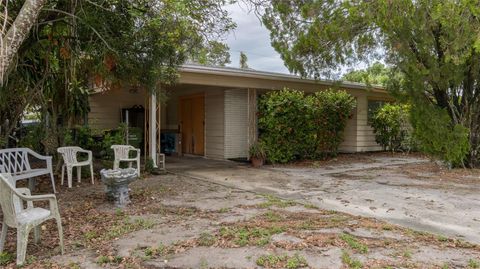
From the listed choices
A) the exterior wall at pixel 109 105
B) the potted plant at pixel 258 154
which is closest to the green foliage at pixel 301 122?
the potted plant at pixel 258 154

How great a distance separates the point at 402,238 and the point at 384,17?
4.72 metres

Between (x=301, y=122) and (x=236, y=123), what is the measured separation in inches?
88.8

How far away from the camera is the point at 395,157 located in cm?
1357

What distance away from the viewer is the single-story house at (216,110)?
10862 mm

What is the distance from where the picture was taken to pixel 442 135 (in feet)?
32.2

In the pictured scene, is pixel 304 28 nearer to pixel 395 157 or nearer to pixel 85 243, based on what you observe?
pixel 395 157

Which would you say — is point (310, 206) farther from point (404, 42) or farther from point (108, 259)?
point (404, 42)

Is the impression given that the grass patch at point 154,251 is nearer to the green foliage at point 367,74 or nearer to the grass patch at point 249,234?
the grass patch at point 249,234

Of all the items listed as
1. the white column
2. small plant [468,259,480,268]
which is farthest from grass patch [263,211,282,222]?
the white column

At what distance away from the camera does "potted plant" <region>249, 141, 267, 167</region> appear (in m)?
10.8

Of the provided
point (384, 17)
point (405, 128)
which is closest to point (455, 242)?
point (384, 17)

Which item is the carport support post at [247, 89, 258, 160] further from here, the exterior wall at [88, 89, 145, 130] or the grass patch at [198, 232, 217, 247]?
the grass patch at [198, 232, 217, 247]

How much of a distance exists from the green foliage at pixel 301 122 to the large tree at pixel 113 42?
368cm

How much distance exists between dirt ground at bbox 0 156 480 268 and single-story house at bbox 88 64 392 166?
460cm
